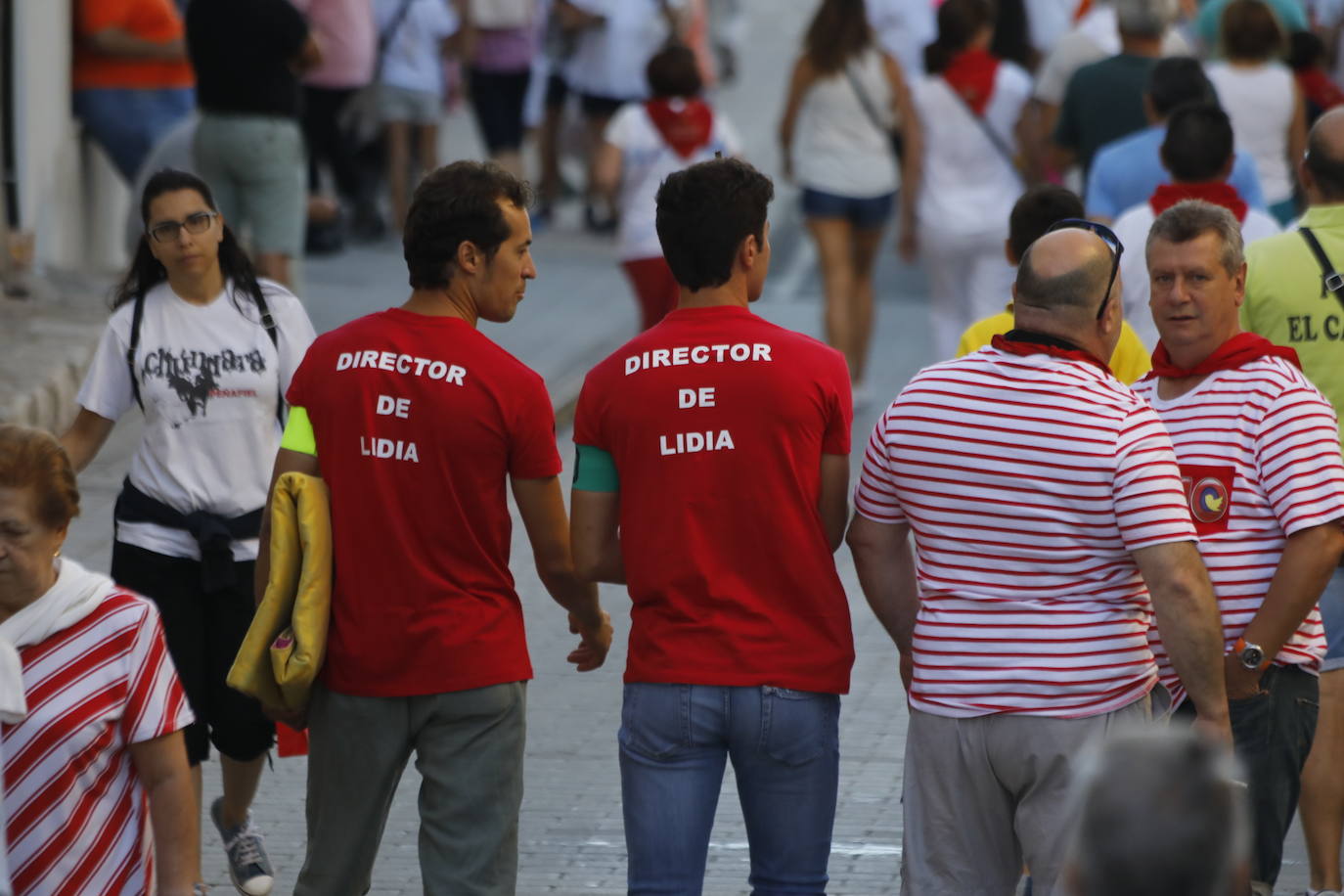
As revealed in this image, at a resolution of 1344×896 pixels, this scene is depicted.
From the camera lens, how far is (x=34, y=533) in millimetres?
3771

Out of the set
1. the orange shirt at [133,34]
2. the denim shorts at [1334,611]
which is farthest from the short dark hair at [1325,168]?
the orange shirt at [133,34]

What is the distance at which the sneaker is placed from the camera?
5.76 meters

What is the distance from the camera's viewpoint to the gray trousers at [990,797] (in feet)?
13.9

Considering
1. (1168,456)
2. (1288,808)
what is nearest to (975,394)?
(1168,456)

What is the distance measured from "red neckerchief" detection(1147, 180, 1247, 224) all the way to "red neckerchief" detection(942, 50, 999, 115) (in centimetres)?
355

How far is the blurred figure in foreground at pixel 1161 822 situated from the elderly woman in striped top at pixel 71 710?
2.03 metres

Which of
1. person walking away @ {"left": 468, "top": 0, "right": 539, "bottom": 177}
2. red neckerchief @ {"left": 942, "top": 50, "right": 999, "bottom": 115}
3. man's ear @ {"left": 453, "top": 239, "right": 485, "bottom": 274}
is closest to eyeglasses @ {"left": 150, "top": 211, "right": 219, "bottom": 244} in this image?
man's ear @ {"left": 453, "top": 239, "right": 485, "bottom": 274}

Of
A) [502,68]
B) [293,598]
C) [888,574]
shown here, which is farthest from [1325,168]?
[502,68]

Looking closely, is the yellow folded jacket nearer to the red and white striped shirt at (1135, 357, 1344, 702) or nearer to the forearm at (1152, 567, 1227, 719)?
the forearm at (1152, 567, 1227, 719)

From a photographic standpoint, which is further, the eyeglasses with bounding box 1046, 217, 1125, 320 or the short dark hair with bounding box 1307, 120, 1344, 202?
the short dark hair with bounding box 1307, 120, 1344, 202

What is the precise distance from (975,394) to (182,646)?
89.6 inches

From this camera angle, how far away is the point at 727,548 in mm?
4398

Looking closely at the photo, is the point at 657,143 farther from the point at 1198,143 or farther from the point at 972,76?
the point at 1198,143

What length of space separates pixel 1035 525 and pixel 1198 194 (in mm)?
3003
